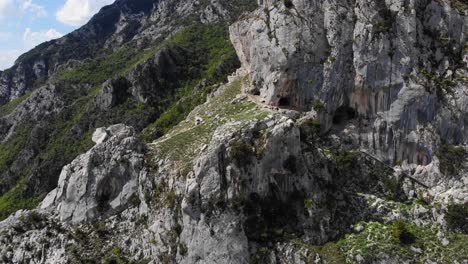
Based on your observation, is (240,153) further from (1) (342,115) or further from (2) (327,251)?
(1) (342,115)

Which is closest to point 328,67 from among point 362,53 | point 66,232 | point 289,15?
point 362,53

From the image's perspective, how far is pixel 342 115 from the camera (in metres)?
52.8

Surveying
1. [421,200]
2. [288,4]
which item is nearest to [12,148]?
[288,4]

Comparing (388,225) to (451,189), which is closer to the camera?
(388,225)

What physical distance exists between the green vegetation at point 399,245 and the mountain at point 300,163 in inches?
4.8

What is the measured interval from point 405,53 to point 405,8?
18.9 feet

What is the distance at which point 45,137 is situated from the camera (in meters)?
150

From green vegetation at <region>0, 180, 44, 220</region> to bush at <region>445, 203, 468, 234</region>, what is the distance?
97.9m

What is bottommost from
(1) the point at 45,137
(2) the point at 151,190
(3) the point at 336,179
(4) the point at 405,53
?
(1) the point at 45,137

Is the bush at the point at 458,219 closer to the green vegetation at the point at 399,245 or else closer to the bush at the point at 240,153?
the green vegetation at the point at 399,245

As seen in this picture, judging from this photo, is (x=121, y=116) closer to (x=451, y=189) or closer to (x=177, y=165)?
(x=177, y=165)

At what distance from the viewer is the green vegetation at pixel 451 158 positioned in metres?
46.8

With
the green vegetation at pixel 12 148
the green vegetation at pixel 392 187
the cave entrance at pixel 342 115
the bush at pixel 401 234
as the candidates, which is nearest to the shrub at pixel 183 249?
the bush at pixel 401 234

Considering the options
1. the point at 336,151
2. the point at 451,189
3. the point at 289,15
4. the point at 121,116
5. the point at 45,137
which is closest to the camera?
the point at 451,189
